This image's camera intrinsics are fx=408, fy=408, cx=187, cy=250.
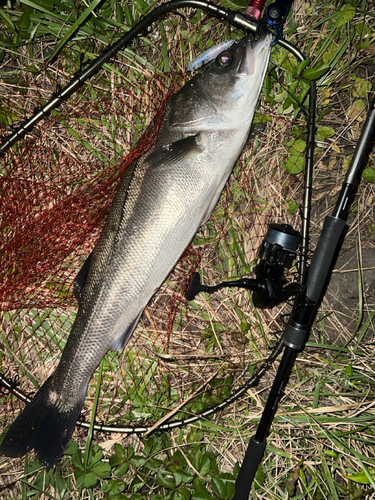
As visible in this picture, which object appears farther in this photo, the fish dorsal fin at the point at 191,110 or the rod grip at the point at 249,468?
the fish dorsal fin at the point at 191,110

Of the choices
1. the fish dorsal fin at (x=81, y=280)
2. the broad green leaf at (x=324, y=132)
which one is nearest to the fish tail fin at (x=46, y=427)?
the fish dorsal fin at (x=81, y=280)

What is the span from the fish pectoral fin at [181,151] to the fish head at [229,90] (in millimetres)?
76

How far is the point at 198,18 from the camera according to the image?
2.96 m

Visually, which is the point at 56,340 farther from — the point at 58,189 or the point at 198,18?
the point at 198,18

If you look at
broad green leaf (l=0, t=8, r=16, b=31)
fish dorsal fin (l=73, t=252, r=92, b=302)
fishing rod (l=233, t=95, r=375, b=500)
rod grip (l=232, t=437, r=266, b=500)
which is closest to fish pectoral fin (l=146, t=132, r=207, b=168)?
fish dorsal fin (l=73, t=252, r=92, b=302)

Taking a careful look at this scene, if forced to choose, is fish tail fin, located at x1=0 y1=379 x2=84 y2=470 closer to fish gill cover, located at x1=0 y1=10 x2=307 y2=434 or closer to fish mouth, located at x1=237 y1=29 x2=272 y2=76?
fish gill cover, located at x1=0 y1=10 x2=307 y2=434

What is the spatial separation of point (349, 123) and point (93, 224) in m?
1.95

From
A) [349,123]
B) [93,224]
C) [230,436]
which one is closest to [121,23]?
[93,224]

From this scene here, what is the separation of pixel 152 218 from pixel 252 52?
1.18 m

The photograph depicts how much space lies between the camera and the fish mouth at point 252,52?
2.48 m

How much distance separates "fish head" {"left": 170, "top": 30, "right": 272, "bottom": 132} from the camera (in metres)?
2.50

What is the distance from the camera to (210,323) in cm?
292

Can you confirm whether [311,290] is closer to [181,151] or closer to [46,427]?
[181,151]

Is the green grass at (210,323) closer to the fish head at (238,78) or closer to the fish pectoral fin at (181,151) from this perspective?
the fish head at (238,78)
